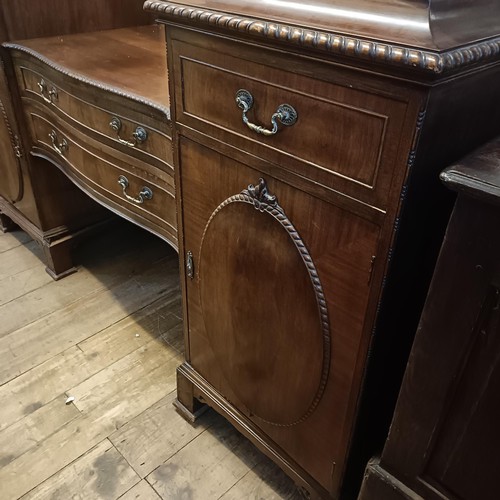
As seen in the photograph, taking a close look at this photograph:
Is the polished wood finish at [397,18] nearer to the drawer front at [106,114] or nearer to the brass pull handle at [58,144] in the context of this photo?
the drawer front at [106,114]

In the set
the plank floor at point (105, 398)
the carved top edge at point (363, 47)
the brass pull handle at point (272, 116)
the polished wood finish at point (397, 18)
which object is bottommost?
the plank floor at point (105, 398)

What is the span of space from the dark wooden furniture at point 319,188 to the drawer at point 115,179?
0.54 feet

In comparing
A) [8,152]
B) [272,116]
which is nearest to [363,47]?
[272,116]

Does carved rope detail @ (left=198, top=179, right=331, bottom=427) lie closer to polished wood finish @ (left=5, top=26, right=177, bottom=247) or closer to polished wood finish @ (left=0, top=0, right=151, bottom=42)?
polished wood finish @ (left=5, top=26, right=177, bottom=247)

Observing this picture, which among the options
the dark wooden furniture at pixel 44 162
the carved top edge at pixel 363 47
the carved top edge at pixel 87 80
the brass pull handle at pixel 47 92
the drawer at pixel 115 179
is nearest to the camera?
the carved top edge at pixel 363 47


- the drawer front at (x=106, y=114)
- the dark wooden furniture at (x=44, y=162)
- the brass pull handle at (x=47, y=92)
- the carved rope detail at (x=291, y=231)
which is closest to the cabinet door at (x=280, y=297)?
the carved rope detail at (x=291, y=231)

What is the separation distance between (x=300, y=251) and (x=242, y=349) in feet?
1.03

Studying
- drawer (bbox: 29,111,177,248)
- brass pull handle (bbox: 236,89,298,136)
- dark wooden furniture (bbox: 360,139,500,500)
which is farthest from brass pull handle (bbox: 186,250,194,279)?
dark wooden furniture (bbox: 360,139,500,500)

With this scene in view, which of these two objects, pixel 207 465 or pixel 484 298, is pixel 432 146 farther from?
pixel 207 465

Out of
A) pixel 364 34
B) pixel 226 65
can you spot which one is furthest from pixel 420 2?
pixel 226 65

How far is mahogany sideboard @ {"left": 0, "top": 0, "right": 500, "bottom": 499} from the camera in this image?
0.56 m

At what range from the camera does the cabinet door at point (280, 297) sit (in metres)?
0.72

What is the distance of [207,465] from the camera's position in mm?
1188

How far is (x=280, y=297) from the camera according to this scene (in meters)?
0.84
